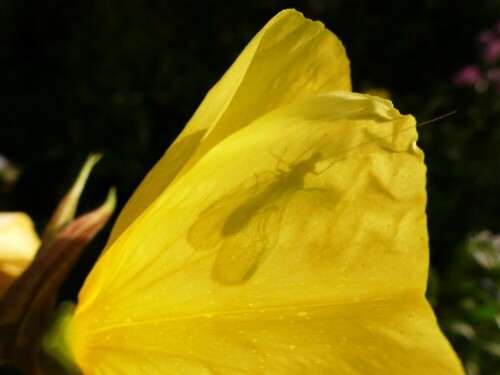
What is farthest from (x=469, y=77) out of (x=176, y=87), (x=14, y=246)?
(x=14, y=246)

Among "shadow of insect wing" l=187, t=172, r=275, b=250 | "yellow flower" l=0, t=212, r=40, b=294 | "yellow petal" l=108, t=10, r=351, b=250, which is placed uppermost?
"yellow petal" l=108, t=10, r=351, b=250

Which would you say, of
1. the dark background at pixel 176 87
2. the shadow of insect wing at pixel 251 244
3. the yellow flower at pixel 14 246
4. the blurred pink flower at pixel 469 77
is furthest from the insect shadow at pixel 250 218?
the blurred pink flower at pixel 469 77

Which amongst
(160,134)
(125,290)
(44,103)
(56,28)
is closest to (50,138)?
(44,103)

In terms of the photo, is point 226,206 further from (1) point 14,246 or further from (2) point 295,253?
(1) point 14,246

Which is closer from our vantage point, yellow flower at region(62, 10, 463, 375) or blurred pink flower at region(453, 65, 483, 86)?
yellow flower at region(62, 10, 463, 375)

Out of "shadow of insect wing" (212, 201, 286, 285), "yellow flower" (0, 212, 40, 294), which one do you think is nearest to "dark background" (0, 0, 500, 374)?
"yellow flower" (0, 212, 40, 294)

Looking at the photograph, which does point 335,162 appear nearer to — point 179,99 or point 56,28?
point 179,99

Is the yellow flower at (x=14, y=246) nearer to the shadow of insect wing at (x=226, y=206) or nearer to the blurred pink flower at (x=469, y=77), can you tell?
the shadow of insect wing at (x=226, y=206)

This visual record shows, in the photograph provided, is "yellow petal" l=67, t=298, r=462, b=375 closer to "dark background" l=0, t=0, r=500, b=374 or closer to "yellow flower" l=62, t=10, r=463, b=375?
"yellow flower" l=62, t=10, r=463, b=375
